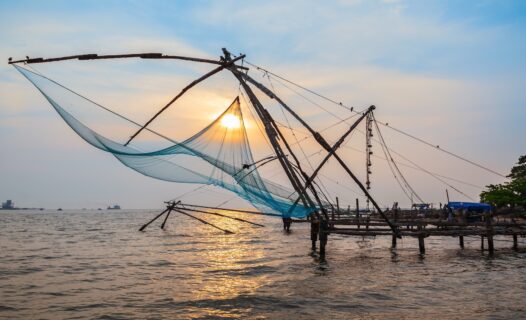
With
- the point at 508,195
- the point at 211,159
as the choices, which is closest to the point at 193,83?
the point at 211,159

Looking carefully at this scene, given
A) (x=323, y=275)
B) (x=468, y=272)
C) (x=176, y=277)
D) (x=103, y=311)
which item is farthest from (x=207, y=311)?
(x=468, y=272)

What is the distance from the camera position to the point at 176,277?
11516mm

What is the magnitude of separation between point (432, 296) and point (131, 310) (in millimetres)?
6109

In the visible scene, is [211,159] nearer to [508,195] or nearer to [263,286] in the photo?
[263,286]

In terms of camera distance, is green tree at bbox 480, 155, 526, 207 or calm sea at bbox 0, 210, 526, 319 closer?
calm sea at bbox 0, 210, 526, 319

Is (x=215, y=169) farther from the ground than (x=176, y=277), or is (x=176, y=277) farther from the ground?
(x=215, y=169)

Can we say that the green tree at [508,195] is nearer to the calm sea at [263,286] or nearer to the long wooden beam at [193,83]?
the calm sea at [263,286]

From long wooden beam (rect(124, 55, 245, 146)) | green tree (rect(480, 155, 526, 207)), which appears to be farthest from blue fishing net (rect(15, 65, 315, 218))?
green tree (rect(480, 155, 526, 207))

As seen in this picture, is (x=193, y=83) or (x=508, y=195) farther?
(x=508, y=195)

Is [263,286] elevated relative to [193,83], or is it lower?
lower

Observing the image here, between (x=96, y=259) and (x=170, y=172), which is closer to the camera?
(x=170, y=172)

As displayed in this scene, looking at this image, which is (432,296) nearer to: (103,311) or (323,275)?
(323,275)

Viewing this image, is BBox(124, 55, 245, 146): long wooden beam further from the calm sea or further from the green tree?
the green tree

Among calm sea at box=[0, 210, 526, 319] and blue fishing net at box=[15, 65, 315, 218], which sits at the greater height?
blue fishing net at box=[15, 65, 315, 218]
